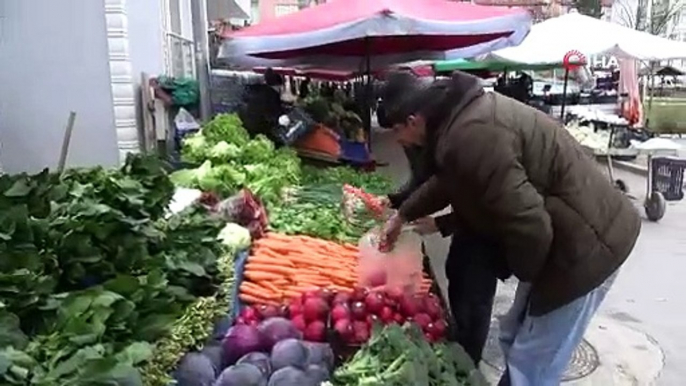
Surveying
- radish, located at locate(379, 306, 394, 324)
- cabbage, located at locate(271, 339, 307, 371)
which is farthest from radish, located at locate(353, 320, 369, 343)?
cabbage, located at locate(271, 339, 307, 371)

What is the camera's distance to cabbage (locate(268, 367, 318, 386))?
2.91 meters

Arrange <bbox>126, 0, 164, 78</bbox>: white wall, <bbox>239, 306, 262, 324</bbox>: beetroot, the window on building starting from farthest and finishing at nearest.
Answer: the window on building
<bbox>126, 0, 164, 78</bbox>: white wall
<bbox>239, 306, 262, 324</bbox>: beetroot

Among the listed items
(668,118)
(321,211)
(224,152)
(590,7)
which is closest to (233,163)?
→ (224,152)

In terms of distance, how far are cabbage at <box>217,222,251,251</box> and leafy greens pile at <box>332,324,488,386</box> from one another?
103 centimetres

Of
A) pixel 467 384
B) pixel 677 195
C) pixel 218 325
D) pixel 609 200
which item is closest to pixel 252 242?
pixel 218 325

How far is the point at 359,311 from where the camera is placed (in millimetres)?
3555

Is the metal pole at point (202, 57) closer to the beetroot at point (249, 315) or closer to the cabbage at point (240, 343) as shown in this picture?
the beetroot at point (249, 315)

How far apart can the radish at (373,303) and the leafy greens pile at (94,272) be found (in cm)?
73

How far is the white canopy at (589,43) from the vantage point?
12.2 m

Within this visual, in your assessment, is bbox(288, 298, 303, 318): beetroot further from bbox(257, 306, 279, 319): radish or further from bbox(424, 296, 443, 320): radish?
bbox(424, 296, 443, 320): radish

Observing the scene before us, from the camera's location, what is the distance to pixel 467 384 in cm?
319

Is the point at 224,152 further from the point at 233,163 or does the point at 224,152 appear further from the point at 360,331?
the point at 360,331

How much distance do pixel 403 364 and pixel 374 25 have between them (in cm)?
328

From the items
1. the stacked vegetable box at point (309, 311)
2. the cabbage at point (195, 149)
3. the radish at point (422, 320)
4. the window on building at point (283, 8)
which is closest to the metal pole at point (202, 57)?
the cabbage at point (195, 149)
